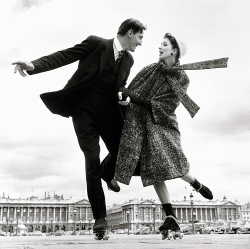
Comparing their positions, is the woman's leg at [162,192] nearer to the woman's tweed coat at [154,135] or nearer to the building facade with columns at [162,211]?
the woman's tweed coat at [154,135]

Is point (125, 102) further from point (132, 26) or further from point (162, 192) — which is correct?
point (162, 192)

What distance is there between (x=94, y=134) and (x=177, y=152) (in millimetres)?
685

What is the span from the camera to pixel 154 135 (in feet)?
9.46

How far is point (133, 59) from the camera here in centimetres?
333

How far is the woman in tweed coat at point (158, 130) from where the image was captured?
286cm

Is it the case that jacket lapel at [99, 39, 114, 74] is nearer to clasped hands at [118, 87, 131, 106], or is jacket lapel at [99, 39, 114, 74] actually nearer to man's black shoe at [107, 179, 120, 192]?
clasped hands at [118, 87, 131, 106]

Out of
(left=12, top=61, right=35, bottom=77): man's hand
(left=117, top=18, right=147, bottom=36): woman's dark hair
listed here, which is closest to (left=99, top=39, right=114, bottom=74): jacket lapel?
(left=117, top=18, right=147, bottom=36): woman's dark hair

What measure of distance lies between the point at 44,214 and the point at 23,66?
7835 cm

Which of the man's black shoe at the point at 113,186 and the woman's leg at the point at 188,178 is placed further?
the man's black shoe at the point at 113,186

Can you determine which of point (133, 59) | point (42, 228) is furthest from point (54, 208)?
point (133, 59)

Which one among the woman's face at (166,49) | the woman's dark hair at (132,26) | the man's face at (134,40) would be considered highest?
the woman's dark hair at (132,26)

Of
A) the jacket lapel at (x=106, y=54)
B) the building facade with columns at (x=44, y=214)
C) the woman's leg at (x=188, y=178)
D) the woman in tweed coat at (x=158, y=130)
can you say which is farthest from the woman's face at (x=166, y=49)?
the building facade with columns at (x=44, y=214)

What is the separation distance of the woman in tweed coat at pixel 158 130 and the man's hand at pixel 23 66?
735 mm

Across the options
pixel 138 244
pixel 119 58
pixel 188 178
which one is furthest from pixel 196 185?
pixel 119 58
